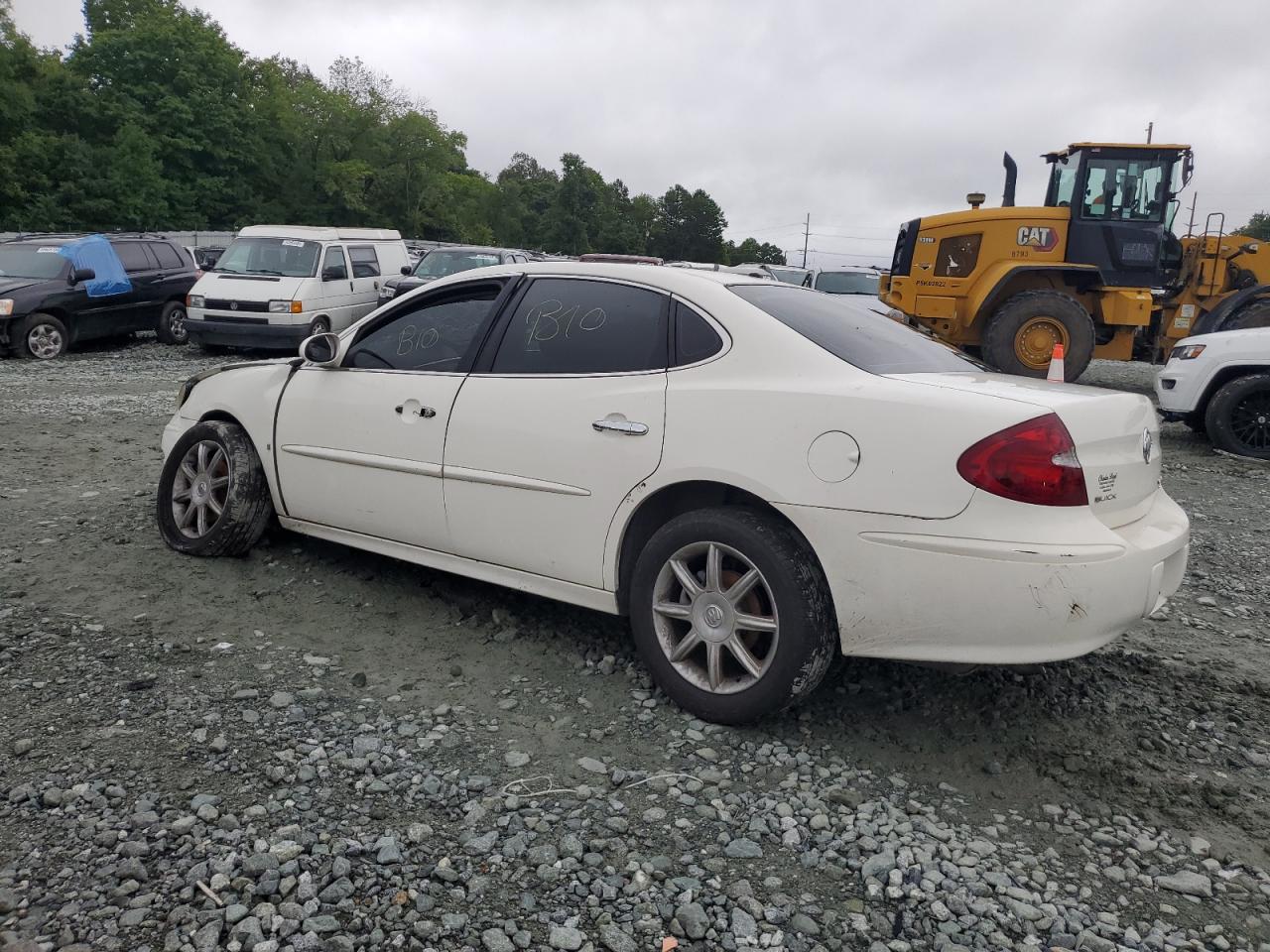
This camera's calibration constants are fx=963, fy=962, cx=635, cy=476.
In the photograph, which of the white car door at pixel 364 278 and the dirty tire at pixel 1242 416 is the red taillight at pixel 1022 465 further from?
the white car door at pixel 364 278

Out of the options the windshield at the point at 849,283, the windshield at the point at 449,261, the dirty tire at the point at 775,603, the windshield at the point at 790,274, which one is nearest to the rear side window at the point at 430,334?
the dirty tire at the point at 775,603

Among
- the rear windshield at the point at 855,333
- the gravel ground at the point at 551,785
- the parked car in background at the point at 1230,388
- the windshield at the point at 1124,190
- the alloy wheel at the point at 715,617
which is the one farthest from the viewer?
the windshield at the point at 1124,190

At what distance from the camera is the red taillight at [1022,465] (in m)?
2.85

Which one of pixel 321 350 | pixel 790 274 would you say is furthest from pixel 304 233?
pixel 321 350

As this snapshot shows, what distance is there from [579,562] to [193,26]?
63.0 metres

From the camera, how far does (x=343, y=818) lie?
2752 millimetres

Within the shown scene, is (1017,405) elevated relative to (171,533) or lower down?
elevated

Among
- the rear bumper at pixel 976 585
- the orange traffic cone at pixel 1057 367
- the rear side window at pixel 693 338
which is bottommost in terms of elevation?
the rear bumper at pixel 976 585

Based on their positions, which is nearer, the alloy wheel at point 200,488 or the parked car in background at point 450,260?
the alloy wheel at point 200,488

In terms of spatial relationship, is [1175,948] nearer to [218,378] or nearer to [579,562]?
[579,562]

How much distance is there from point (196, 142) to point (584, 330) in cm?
5690

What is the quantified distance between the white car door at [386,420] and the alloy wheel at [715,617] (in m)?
1.15

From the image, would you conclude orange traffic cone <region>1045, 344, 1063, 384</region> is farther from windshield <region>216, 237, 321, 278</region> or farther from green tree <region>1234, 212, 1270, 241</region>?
green tree <region>1234, 212, 1270, 241</region>

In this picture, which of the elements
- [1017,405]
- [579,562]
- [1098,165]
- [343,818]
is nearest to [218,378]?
[579,562]
